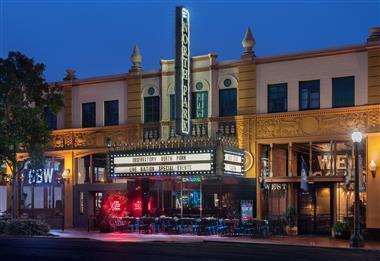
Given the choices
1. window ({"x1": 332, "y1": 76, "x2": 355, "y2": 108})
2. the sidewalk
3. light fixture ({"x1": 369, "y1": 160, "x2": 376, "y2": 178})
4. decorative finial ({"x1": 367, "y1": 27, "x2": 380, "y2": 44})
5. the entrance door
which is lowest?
the sidewalk

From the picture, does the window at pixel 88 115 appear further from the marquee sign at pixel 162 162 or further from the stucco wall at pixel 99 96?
the marquee sign at pixel 162 162

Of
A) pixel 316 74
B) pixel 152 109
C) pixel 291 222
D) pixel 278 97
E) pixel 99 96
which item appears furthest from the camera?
pixel 99 96

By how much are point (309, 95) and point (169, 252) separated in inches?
458

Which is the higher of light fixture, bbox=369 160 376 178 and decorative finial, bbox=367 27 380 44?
decorative finial, bbox=367 27 380 44

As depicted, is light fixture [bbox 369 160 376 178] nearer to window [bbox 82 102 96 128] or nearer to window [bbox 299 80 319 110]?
window [bbox 299 80 319 110]

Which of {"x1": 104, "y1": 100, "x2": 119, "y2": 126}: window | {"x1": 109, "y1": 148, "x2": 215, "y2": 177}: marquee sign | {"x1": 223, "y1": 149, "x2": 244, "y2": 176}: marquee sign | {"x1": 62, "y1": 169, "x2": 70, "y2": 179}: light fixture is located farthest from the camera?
{"x1": 62, "y1": 169, "x2": 70, "y2": 179}: light fixture

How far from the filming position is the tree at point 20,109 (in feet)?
103

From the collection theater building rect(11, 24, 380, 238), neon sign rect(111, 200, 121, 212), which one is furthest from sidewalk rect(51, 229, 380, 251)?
theater building rect(11, 24, 380, 238)

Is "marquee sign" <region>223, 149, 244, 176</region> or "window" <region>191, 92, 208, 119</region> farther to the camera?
"window" <region>191, 92, 208, 119</region>

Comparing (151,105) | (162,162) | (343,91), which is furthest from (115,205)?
(343,91)

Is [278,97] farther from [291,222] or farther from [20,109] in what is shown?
[20,109]

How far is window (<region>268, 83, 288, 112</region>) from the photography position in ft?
100

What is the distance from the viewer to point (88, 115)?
3628 cm

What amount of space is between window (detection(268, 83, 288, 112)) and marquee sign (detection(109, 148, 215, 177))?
146 inches
